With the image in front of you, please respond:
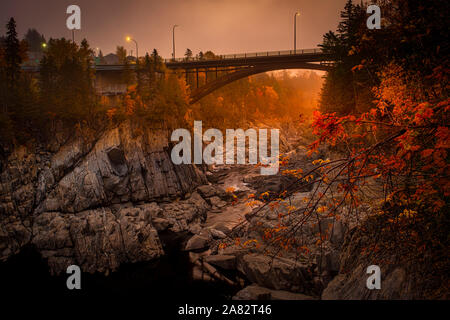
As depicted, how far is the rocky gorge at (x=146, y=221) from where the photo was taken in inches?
387

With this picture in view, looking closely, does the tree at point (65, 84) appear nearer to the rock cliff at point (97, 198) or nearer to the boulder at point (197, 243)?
the rock cliff at point (97, 198)

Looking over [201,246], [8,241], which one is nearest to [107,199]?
[8,241]

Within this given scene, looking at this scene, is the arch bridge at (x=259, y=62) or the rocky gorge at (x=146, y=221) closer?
the rocky gorge at (x=146, y=221)

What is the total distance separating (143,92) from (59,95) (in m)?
8.76

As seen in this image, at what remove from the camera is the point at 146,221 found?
691 inches

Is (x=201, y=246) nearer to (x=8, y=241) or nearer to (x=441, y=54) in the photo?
(x=8, y=241)

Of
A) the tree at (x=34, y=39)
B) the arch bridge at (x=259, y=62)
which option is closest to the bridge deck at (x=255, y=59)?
the arch bridge at (x=259, y=62)

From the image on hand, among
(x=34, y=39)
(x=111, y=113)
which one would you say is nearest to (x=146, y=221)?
(x=111, y=113)

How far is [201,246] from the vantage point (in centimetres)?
1559

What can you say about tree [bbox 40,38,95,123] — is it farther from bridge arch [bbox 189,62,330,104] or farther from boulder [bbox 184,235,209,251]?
boulder [bbox 184,235,209,251]

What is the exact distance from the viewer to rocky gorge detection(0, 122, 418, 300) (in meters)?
9.84

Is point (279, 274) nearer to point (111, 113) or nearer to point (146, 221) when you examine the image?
point (146, 221)

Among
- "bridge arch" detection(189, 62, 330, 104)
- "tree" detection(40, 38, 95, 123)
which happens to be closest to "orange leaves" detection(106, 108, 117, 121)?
"tree" detection(40, 38, 95, 123)

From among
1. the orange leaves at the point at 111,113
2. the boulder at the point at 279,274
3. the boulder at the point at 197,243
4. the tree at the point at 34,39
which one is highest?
the tree at the point at 34,39
